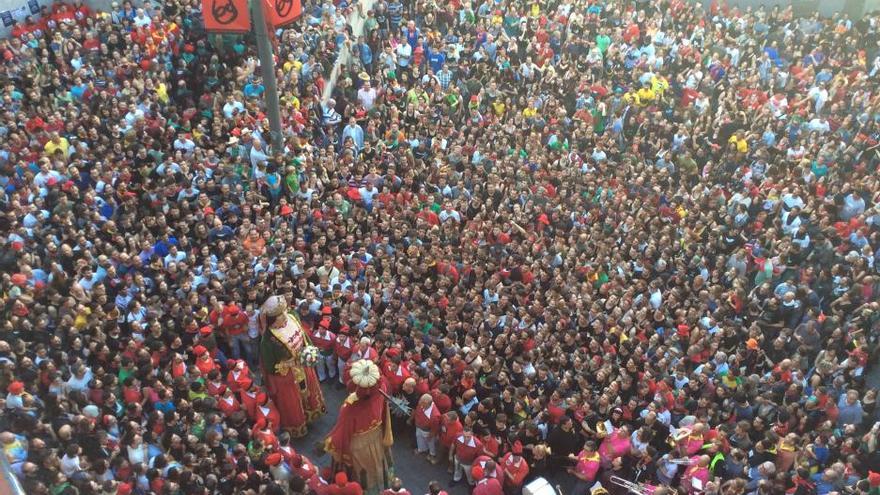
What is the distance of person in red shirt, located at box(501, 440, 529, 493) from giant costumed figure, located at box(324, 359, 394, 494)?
1.57m

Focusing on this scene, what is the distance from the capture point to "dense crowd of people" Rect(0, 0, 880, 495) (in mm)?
11047

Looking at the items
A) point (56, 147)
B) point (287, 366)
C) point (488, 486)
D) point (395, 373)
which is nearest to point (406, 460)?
point (395, 373)

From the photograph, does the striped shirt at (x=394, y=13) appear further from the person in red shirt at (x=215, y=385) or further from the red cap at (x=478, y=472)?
the red cap at (x=478, y=472)

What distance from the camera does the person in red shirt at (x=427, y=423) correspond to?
11.5 meters

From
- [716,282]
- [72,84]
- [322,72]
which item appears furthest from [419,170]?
[72,84]

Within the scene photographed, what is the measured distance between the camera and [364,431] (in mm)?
10805

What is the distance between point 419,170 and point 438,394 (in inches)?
236

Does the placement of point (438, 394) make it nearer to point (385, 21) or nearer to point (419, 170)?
point (419, 170)

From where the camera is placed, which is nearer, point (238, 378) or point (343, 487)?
point (343, 487)

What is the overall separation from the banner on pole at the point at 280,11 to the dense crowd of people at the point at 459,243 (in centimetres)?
238

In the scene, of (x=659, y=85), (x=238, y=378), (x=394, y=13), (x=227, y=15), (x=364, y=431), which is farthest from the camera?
(x=394, y=13)

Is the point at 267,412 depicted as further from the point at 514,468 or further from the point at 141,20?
the point at 141,20

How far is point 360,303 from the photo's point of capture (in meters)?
13.2

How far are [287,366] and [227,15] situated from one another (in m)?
6.66
